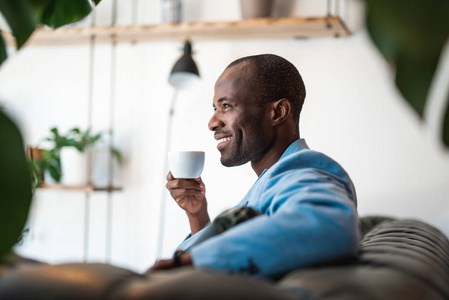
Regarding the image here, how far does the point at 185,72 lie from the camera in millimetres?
2734

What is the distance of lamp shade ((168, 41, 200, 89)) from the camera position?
2.74 m

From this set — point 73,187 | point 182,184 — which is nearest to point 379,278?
point 182,184

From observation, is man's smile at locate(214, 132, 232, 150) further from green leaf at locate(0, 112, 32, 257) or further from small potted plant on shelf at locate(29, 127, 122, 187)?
small potted plant on shelf at locate(29, 127, 122, 187)

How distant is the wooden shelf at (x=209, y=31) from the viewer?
267 cm

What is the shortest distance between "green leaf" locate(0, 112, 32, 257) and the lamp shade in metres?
2.46

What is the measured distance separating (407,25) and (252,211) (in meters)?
0.62

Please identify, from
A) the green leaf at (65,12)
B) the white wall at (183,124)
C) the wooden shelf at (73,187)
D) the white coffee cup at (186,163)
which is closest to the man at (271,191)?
the white coffee cup at (186,163)

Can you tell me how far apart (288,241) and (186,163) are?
623 millimetres

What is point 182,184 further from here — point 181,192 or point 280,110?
point 280,110

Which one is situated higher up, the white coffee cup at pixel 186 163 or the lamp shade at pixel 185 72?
the lamp shade at pixel 185 72

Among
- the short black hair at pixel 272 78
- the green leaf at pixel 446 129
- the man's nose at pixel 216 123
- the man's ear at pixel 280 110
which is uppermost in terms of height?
the short black hair at pixel 272 78

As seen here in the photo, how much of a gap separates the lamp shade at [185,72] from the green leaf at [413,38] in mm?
2563

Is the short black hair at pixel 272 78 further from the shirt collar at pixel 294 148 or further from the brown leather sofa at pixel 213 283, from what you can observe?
the brown leather sofa at pixel 213 283

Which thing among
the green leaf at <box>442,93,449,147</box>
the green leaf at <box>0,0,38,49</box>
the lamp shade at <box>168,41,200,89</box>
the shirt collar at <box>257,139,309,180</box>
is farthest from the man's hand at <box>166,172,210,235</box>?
the lamp shade at <box>168,41,200,89</box>
